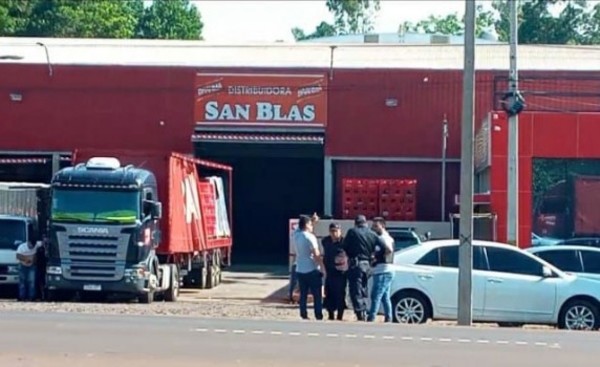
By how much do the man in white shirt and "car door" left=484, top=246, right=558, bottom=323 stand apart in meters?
10.5

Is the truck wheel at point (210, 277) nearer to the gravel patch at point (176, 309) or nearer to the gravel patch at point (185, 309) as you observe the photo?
the gravel patch at point (185, 309)

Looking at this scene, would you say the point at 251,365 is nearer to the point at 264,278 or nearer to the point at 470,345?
the point at 470,345

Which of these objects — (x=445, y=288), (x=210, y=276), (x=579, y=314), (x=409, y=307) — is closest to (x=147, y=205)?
(x=409, y=307)

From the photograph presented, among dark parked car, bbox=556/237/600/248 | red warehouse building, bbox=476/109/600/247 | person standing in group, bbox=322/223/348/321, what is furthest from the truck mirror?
dark parked car, bbox=556/237/600/248

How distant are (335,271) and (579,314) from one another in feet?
14.3

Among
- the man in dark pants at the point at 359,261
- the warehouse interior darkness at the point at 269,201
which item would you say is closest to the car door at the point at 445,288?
the man in dark pants at the point at 359,261

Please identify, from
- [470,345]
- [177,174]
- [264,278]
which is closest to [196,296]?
[177,174]

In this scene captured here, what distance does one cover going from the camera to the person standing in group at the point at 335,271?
25484 millimetres

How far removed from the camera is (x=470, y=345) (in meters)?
19.2

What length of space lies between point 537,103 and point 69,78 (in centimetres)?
1552

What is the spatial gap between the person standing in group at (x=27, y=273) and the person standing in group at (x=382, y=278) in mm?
9348

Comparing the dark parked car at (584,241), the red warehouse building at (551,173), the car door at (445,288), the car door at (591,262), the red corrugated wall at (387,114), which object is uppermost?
the red corrugated wall at (387,114)

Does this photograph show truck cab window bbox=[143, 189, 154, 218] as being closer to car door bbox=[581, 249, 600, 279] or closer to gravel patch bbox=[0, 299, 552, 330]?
gravel patch bbox=[0, 299, 552, 330]

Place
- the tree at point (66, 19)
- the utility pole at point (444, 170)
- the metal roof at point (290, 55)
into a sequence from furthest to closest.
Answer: the tree at point (66, 19)
the metal roof at point (290, 55)
the utility pole at point (444, 170)
